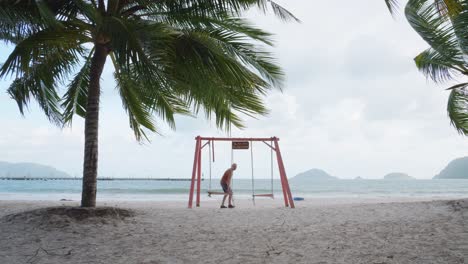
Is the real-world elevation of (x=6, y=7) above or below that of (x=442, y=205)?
above

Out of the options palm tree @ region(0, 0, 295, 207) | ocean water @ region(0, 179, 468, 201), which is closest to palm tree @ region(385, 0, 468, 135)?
palm tree @ region(0, 0, 295, 207)

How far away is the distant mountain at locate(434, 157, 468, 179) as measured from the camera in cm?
18175

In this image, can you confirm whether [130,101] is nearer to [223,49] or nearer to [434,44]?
[223,49]

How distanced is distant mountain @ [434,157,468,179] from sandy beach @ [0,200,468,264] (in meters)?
197

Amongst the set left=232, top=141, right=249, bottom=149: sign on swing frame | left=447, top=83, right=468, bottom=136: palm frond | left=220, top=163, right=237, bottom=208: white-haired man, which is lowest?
left=220, top=163, right=237, bottom=208: white-haired man

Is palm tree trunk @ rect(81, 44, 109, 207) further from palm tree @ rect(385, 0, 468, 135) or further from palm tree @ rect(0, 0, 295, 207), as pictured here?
palm tree @ rect(385, 0, 468, 135)

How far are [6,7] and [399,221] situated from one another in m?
7.67

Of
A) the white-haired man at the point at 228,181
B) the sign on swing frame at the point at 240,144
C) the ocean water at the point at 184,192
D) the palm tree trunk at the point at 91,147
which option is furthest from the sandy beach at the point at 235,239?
the ocean water at the point at 184,192

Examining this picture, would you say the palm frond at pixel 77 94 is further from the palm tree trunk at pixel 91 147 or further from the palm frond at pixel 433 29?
the palm frond at pixel 433 29

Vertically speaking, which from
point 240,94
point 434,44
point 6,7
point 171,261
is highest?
point 6,7

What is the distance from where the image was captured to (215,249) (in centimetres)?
559

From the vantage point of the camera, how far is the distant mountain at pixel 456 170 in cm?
18175

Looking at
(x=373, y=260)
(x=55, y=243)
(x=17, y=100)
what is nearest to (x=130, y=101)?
(x=17, y=100)

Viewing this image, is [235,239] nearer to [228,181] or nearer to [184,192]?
[228,181]
